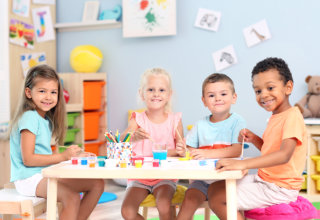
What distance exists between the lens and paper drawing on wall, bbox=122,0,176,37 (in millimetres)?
3494

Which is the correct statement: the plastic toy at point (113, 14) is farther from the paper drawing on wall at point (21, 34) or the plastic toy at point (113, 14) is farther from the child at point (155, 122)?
the child at point (155, 122)

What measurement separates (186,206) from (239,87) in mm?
1919

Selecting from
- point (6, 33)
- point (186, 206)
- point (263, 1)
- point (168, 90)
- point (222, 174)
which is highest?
point (263, 1)

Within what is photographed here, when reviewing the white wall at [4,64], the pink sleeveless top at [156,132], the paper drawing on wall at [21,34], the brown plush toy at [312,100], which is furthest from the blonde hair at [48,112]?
the brown plush toy at [312,100]

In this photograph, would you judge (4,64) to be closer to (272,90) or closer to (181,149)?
(181,149)

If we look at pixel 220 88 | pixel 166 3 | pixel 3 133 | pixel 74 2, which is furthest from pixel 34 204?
pixel 74 2

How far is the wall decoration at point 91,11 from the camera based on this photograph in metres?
3.79

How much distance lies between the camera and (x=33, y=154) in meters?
1.78

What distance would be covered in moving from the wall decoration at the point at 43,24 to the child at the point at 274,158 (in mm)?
2575

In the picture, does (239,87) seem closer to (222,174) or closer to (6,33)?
(6,33)

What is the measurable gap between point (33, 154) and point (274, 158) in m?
0.93

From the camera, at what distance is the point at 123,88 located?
12.3 ft

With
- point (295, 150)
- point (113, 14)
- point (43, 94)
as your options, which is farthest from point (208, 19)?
point (295, 150)

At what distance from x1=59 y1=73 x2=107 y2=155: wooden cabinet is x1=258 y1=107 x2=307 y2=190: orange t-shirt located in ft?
7.08
